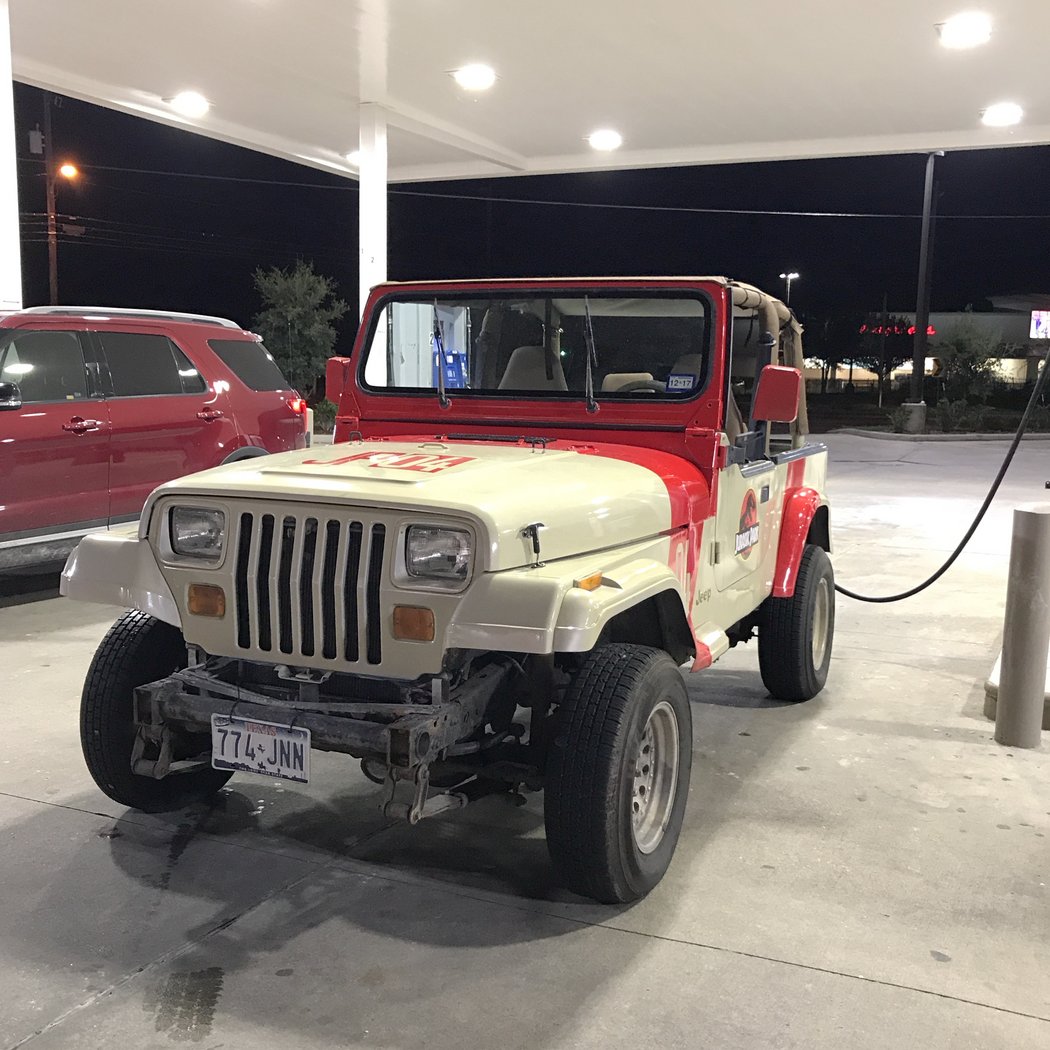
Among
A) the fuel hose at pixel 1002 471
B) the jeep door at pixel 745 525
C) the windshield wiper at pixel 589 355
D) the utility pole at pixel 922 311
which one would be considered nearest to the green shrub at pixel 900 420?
the utility pole at pixel 922 311

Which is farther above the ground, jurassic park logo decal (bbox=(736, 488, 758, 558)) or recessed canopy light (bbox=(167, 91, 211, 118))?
recessed canopy light (bbox=(167, 91, 211, 118))

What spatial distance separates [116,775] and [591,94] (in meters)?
10.1

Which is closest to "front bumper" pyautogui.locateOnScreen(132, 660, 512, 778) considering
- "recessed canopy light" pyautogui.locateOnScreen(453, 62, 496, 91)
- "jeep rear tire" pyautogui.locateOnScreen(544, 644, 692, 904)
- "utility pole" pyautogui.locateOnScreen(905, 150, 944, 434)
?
"jeep rear tire" pyautogui.locateOnScreen(544, 644, 692, 904)

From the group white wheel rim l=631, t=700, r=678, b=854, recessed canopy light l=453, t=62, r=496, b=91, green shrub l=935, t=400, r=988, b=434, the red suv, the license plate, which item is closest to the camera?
the license plate

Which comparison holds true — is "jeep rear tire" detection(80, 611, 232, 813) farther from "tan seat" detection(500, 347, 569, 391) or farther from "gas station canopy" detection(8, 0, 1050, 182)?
"gas station canopy" detection(8, 0, 1050, 182)

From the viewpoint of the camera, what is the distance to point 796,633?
5203mm

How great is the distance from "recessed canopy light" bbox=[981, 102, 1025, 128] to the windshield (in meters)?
9.89

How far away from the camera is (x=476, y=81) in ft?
38.1

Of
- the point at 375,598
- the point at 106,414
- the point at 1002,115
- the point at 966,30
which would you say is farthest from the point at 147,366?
the point at 1002,115

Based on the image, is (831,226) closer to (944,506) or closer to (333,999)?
(944,506)

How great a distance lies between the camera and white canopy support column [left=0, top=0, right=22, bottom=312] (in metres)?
7.97

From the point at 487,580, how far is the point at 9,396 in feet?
17.3

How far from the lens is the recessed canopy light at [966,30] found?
30.0ft

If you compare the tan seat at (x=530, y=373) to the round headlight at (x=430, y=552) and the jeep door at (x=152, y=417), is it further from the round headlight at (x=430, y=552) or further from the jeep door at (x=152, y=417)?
the jeep door at (x=152, y=417)
